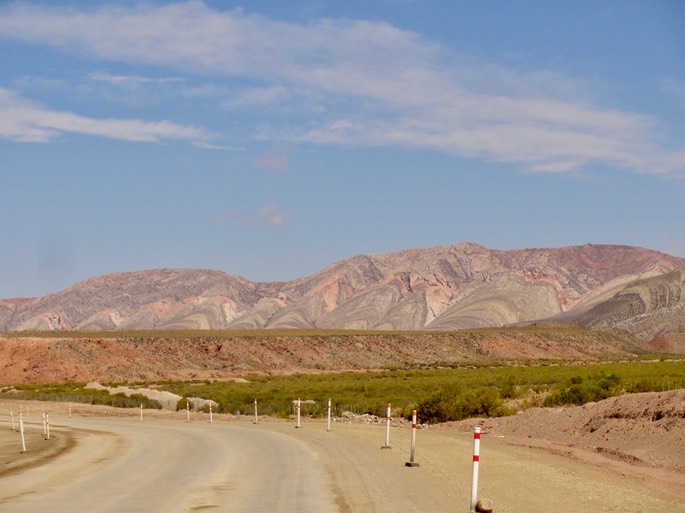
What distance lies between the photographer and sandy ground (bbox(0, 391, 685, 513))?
14.8m

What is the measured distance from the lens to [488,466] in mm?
20125

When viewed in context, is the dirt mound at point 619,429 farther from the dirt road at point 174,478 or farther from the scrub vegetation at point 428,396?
the dirt road at point 174,478

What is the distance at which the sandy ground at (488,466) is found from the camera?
14.8 meters

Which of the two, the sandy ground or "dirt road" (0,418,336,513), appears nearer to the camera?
"dirt road" (0,418,336,513)

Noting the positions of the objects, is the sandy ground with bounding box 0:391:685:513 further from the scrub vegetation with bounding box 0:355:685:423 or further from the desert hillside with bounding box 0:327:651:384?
the desert hillside with bounding box 0:327:651:384

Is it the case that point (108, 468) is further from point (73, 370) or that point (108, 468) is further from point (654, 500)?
point (73, 370)

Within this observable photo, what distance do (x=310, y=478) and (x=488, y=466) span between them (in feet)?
16.1

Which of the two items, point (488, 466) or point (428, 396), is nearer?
point (488, 466)

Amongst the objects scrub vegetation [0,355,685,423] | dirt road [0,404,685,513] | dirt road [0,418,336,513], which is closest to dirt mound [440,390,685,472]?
dirt road [0,404,685,513]

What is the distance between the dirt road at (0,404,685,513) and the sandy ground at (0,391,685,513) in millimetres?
35

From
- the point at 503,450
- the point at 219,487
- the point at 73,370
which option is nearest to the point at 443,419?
the point at 503,450

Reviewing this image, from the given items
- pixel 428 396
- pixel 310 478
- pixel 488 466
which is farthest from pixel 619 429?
pixel 428 396

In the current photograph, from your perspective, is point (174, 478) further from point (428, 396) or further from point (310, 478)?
point (428, 396)

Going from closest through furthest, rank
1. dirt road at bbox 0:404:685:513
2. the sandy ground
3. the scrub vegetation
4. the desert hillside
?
dirt road at bbox 0:404:685:513 → the sandy ground → the scrub vegetation → the desert hillside
